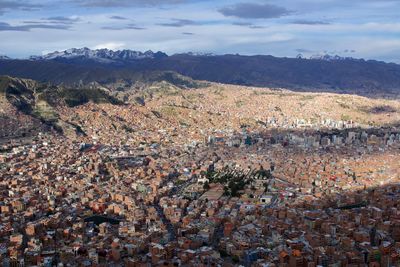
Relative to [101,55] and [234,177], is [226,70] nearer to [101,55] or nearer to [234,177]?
[101,55]

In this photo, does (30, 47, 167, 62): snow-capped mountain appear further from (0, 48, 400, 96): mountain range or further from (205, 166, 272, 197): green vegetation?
(205, 166, 272, 197): green vegetation

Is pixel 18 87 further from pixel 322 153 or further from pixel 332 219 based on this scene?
pixel 332 219

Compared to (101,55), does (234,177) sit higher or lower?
lower

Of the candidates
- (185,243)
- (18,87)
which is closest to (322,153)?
(185,243)

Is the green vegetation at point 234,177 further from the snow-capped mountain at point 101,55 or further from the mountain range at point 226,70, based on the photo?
the snow-capped mountain at point 101,55

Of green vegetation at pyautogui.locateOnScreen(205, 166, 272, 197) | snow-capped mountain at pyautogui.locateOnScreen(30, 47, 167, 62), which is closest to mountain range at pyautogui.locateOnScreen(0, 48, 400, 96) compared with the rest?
snow-capped mountain at pyautogui.locateOnScreen(30, 47, 167, 62)

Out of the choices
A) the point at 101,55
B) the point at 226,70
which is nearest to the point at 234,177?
the point at 226,70

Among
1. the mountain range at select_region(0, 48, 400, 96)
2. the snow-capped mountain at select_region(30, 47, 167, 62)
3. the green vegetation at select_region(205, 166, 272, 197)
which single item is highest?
the snow-capped mountain at select_region(30, 47, 167, 62)

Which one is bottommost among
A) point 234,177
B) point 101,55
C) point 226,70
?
point 234,177
